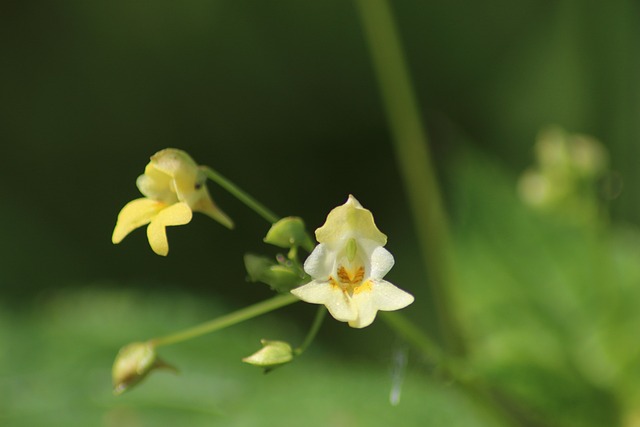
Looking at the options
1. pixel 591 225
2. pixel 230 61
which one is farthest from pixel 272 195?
pixel 591 225

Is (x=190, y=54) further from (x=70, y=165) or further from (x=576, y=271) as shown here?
(x=576, y=271)

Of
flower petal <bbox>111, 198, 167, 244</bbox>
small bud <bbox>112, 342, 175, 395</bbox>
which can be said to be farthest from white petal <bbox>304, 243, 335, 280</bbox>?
small bud <bbox>112, 342, 175, 395</bbox>

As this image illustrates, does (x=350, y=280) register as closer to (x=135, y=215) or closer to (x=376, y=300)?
(x=376, y=300)

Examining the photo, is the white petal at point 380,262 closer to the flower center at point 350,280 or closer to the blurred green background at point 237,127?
the flower center at point 350,280

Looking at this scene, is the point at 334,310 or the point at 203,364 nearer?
the point at 334,310

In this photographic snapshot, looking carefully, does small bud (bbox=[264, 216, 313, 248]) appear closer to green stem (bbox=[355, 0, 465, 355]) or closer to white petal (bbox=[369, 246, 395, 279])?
white petal (bbox=[369, 246, 395, 279])
